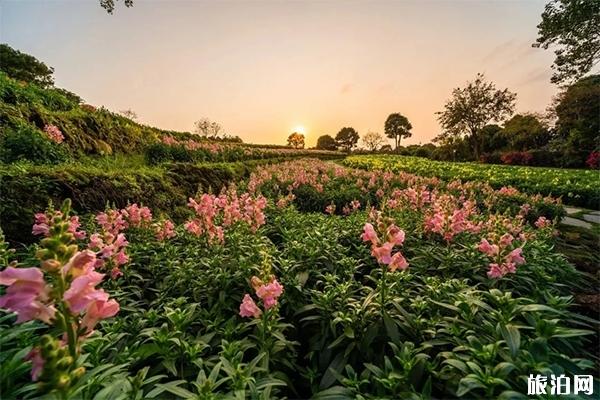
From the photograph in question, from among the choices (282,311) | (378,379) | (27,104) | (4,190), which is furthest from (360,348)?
(27,104)

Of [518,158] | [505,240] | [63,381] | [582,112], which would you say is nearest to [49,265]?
[63,381]

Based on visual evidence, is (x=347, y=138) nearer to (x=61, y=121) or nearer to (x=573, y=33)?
(x=573, y=33)

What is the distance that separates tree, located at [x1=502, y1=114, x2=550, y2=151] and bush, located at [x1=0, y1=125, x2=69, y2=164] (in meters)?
43.0

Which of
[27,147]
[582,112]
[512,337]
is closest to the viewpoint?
[512,337]

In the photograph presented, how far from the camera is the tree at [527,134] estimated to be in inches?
1437

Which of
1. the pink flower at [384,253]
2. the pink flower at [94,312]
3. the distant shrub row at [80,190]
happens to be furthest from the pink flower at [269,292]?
the distant shrub row at [80,190]

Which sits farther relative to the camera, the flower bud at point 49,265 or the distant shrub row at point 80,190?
the distant shrub row at point 80,190

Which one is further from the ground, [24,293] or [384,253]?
[24,293]

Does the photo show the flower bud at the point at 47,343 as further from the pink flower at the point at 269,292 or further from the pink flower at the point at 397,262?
the pink flower at the point at 397,262

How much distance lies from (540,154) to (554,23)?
51.8ft

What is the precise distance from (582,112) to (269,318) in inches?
1286

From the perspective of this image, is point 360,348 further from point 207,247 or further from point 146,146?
point 146,146

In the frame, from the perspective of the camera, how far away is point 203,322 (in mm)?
2229

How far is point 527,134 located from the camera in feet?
123
